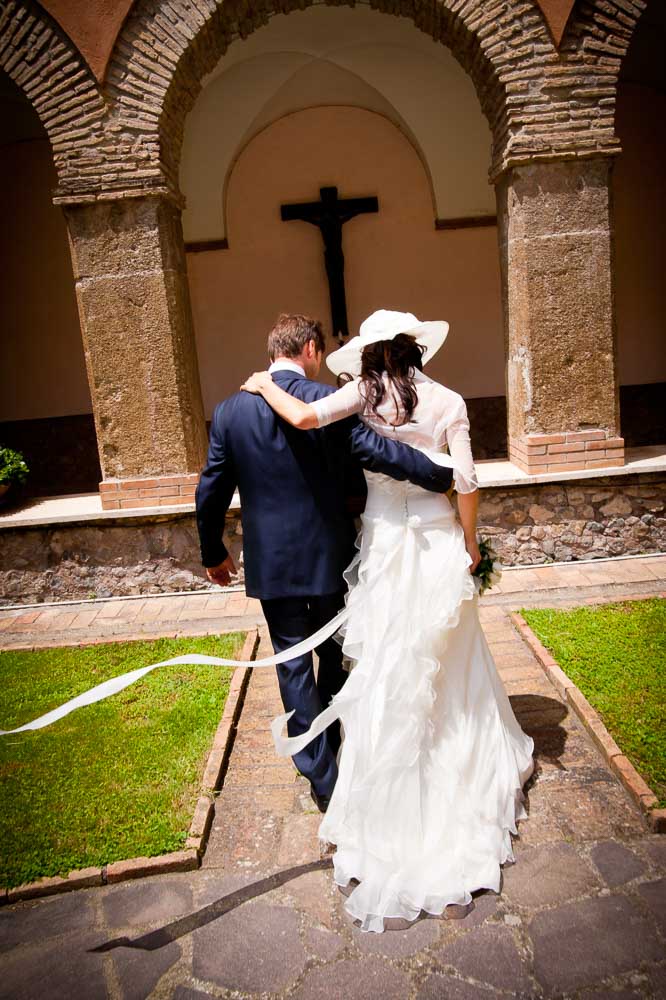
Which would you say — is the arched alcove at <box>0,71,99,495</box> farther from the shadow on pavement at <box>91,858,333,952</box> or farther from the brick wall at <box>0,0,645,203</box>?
the shadow on pavement at <box>91,858,333,952</box>

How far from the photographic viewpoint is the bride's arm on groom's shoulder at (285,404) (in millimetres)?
2785

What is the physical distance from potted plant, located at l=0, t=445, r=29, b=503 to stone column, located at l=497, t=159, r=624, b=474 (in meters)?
4.39

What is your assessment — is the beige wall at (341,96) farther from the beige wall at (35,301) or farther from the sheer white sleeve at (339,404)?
the sheer white sleeve at (339,404)

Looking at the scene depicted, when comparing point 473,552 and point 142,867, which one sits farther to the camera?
point 473,552

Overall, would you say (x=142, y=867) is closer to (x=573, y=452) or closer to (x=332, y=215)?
(x=573, y=452)

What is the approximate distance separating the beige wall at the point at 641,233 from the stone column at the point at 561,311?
3.56 m

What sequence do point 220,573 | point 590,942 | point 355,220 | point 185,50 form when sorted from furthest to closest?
point 355,220 → point 185,50 → point 220,573 → point 590,942

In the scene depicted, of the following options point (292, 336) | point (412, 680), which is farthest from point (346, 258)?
point (412, 680)

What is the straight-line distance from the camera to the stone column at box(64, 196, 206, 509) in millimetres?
5785

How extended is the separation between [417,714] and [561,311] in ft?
13.5

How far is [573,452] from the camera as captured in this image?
19.8ft

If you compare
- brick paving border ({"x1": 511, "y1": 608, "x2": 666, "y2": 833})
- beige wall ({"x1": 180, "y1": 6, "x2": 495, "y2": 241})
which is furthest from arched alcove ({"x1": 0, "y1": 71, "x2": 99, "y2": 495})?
brick paving border ({"x1": 511, "y1": 608, "x2": 666, "y2": 833})

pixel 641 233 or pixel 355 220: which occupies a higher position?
pixel 355 220

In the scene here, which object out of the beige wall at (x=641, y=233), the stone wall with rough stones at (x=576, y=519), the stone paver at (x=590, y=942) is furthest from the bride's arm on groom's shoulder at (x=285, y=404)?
the beige wall at (x=641, y=233)
